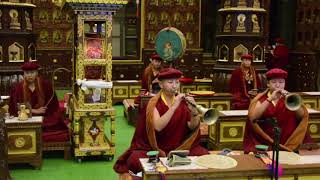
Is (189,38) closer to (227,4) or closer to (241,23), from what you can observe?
(227,4)

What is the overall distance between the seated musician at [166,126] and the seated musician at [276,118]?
78 cm

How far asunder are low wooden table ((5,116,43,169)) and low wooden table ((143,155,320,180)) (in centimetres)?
289

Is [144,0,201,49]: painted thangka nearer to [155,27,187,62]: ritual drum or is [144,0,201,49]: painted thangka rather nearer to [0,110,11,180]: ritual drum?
[155,27,187,62]: ritual drum

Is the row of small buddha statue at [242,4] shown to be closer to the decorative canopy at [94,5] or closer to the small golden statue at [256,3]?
the small golden statue at [256,3]

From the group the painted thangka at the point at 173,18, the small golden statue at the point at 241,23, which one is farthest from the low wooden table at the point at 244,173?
the painted thangka at the point at 173,18

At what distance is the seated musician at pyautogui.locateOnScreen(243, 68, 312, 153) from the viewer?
527 cm

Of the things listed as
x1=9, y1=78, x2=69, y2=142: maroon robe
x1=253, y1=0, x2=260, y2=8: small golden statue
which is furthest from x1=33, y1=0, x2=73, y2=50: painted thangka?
x1=9, y1=78, x2=69, y2=142: maroon robe

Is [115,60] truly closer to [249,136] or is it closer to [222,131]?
[222,131]

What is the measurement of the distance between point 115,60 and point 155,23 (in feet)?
5.16

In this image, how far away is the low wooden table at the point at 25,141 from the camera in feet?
21.0

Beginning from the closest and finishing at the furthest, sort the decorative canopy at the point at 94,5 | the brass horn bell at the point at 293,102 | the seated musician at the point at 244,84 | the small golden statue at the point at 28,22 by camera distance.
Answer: the brass horn bell at the point at 293,102, the decorative canopy at the point at 94,5, the seated musician at the point at 244,84, the small golden statue at the point at 28,22

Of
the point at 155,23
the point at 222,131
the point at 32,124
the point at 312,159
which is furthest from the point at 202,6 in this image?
the point at 312,159

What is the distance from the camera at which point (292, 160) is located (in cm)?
435

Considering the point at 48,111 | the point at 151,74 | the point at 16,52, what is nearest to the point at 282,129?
the point at 48,111
